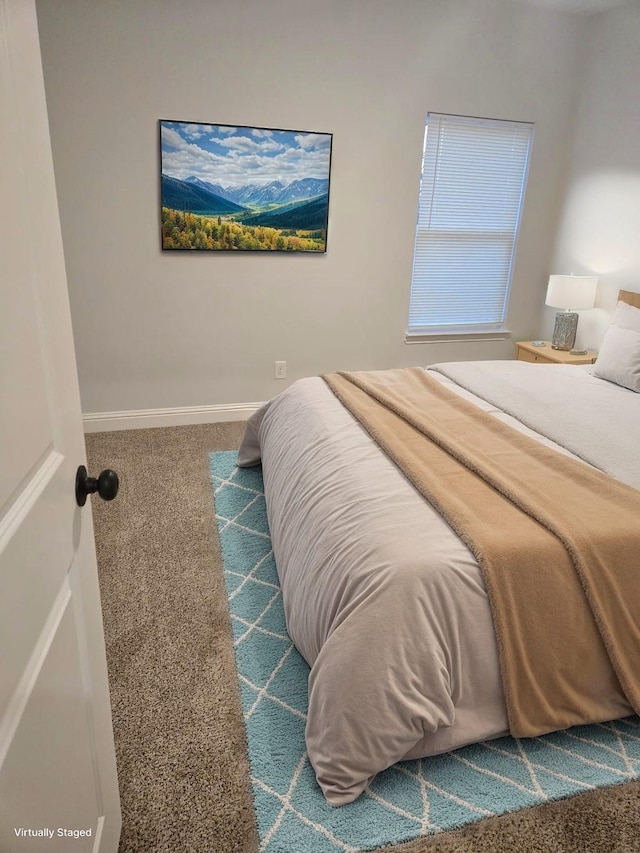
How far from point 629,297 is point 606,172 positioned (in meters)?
0.88

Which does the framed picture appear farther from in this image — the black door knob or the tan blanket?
the black door knob

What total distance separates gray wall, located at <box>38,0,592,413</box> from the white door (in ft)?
9.02

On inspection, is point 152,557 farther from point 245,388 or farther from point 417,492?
point 245,388

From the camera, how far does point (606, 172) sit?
151 inches

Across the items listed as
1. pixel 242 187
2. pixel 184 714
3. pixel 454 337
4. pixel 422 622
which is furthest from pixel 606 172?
pixel 184 714

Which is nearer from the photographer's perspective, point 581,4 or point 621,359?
point 621,359

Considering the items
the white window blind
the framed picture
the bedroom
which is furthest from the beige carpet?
the white window blind

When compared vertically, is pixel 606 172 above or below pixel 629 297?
above

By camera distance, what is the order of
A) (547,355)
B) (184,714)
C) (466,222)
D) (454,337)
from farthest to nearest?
1. (454,337)
2. (466,222)
3. (547,355)
4. (184,714)

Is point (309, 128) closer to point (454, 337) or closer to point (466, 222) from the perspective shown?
point (466, 222)

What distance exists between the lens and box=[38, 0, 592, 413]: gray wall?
10.8ft

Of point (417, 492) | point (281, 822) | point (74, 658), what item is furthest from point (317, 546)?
point (74, 658)

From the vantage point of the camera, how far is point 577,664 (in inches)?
66.0

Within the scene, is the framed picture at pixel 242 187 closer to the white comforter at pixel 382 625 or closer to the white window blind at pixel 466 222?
the white window blind at pixel 466 222
